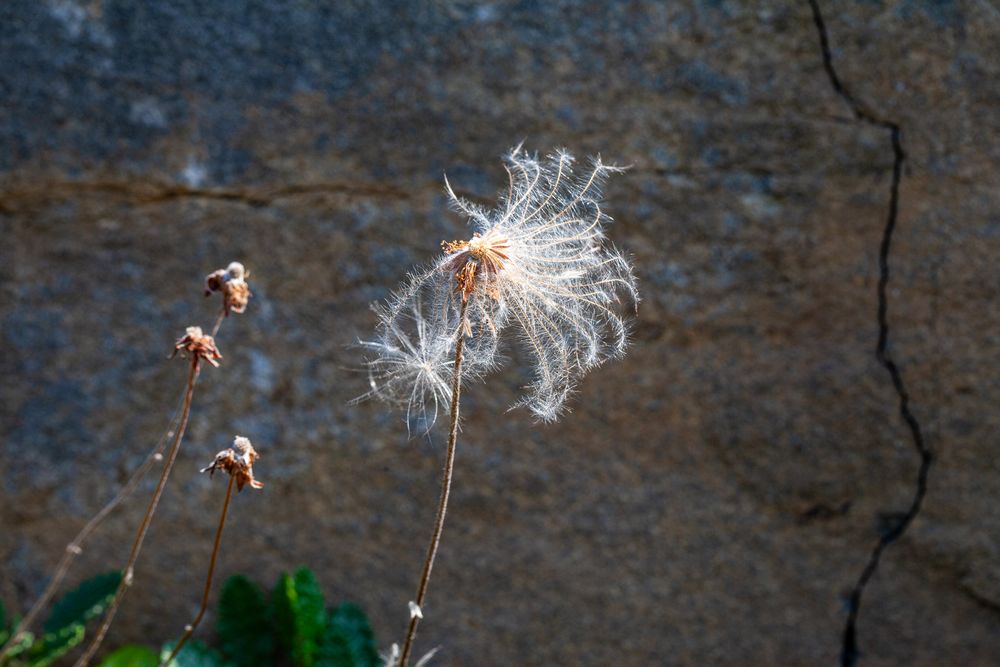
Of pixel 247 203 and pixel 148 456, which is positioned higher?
pixel 247 203

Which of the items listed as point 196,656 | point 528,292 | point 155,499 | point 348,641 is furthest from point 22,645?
point 528,292

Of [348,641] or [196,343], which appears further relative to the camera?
[348,641]

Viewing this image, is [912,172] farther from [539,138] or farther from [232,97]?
[232,97]

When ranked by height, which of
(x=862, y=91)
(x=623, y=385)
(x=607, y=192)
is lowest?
(x=623, y=385)

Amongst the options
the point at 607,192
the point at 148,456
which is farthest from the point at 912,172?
the point at 148,456

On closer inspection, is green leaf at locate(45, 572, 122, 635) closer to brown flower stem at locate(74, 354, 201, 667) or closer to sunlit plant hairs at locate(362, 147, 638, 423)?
brown flower stem at locate(74, 354, 201, 667)

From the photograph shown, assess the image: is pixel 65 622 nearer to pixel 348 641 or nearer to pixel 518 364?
pixel 348 641

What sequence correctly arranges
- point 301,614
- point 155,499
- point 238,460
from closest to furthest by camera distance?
1. point 238,460
2. point 155,499
3. point 301,614
